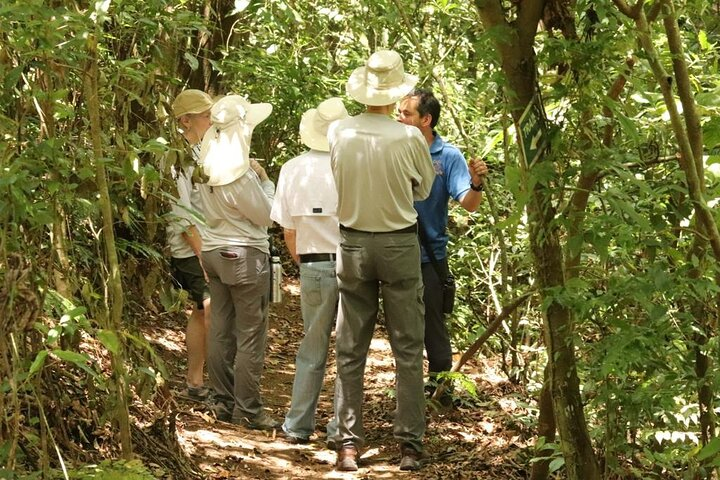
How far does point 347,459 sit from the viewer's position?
610 centimetres

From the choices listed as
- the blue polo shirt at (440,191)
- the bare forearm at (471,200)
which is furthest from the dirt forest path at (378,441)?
the bare forearm at (471,200)

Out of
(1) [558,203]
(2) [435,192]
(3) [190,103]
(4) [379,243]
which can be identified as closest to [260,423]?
(4) [379,243]

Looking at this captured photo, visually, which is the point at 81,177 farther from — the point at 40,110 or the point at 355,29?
the point at 355,29

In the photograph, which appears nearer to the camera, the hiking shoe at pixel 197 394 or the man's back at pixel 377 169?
the man's back at pixel 377 169

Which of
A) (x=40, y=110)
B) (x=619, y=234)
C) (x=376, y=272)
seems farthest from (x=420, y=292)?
(x=40, y=110)

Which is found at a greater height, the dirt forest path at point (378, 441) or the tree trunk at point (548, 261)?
the tree trunk at point (548, 261)

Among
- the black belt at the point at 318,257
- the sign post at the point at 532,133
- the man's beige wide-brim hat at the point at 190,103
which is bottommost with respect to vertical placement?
the black belt at the point at 318,257

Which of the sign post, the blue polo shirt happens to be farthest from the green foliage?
the blue polo shirt

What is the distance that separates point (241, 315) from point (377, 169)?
1706 mm

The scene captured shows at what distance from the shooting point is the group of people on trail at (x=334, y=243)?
5836 mm

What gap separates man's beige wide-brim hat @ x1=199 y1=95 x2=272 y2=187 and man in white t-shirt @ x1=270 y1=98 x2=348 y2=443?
13.9 inches

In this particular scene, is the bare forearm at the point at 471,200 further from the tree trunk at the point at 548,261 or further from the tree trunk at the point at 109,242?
the tree trunk at the point at 109,242

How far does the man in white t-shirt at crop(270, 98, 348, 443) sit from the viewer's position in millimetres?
6438

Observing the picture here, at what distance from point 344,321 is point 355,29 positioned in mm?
5547
